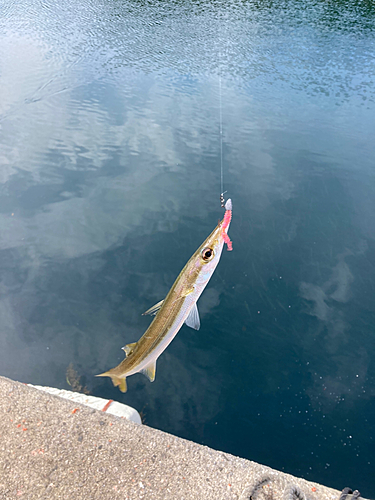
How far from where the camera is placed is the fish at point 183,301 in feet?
6.80

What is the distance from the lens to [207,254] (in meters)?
2.07

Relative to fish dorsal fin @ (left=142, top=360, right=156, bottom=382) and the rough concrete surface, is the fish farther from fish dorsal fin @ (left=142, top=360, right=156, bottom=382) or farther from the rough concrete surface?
the rough concrete surface

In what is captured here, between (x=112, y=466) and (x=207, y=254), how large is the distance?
2.06 metres

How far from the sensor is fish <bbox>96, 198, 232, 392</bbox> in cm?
207

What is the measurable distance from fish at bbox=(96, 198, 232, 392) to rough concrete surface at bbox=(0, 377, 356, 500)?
0.93 metres

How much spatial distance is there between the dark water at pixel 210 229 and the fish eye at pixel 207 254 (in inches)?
123

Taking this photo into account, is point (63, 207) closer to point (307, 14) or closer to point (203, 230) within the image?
point (203, 230)

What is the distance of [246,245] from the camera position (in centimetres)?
614

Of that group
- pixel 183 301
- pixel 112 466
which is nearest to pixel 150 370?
pixel 183 301

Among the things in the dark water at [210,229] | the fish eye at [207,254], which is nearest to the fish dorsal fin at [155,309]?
the fish eye at [207,254]

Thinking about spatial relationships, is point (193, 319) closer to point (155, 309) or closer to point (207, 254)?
point (155, 309)

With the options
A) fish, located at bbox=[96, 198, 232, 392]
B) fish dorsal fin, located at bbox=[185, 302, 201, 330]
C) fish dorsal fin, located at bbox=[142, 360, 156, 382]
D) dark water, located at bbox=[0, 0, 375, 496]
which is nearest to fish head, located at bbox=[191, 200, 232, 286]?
fish, located at bbox=[96, 198, 232, 392]

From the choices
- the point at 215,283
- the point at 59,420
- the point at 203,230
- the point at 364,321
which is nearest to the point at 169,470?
the point at 59,420

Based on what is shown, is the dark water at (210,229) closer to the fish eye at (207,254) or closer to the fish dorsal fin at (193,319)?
the fish dorsal fin at (193,319)
